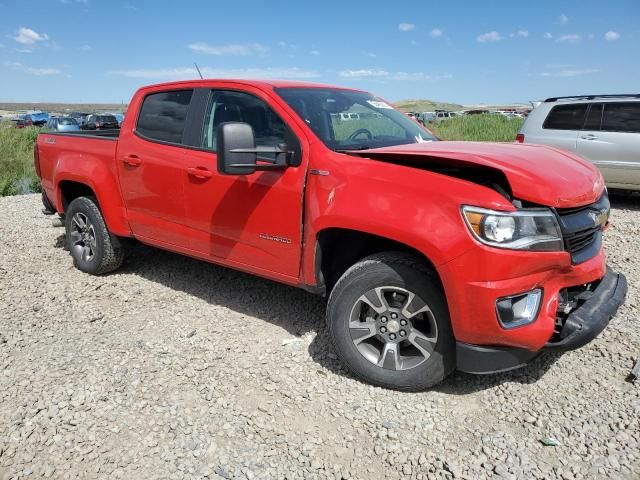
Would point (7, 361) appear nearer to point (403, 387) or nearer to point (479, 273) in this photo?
point (403, 387)

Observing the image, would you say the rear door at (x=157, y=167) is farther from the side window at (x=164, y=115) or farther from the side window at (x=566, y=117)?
the side window at (x=566, y=117)

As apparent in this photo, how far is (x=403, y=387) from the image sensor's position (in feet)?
9.79

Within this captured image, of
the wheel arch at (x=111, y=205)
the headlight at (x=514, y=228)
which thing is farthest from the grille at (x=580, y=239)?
the wheel arch at (x=111, y=205)

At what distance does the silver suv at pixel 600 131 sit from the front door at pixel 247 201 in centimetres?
617

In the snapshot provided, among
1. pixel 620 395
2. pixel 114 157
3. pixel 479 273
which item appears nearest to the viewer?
pixel 479 273

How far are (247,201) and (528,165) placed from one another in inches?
70.8

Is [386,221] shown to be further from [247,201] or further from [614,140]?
[614,140]

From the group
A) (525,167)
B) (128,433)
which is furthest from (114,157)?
(525,167)

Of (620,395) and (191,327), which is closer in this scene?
(620,395)

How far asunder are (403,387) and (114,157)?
3167mm

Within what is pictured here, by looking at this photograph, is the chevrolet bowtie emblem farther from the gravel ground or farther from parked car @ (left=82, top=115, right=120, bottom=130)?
parked car @ (left=82, top=115, right=120, bottom=130)

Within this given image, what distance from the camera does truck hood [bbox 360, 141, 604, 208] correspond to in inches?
102

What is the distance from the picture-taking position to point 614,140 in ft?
25.4

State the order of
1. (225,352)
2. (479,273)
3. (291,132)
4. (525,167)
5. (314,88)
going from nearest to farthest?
1. (479,273)
2. (525,167)
3. (291,132)
4. (225,352)
5. (314,88)
